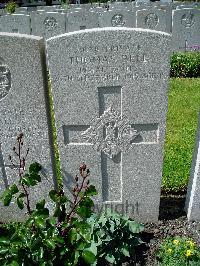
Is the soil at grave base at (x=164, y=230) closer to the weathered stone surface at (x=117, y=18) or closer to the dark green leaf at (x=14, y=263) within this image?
the dark green leaf at (x=14, y=263)

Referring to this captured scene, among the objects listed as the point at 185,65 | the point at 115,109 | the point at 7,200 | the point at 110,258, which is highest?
the point at 115,109

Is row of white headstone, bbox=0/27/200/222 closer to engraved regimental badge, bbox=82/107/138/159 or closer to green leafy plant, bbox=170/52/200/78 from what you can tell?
engraved regimental badge, bbox=82/107/138/159

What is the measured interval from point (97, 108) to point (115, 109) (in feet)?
0.56

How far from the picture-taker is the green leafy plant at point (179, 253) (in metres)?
3.18

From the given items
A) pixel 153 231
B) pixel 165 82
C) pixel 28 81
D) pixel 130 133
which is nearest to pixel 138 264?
pixel 153 231

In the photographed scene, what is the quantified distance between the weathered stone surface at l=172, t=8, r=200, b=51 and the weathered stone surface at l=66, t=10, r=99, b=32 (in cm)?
256

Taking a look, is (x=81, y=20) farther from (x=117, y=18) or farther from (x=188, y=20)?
(x=188, y=20)

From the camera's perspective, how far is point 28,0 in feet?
94.4

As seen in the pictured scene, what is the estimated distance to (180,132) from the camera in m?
6.39

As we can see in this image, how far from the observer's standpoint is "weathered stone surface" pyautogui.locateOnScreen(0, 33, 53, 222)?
10.3 ft

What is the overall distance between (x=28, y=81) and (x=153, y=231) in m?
2.07

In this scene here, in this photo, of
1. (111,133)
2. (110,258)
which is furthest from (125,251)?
(111,133)

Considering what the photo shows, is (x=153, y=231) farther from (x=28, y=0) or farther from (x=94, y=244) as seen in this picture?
(x=28, y=0)

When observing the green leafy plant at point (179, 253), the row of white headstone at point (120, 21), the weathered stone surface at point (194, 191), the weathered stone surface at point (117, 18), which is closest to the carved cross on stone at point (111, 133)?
the weathered stone surface at point (194, 191)
